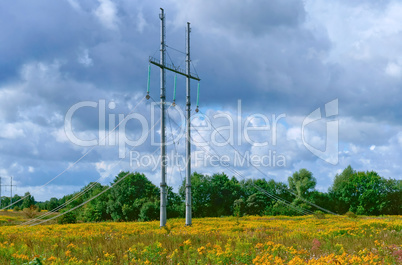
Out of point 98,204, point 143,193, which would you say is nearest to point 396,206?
point 143,193

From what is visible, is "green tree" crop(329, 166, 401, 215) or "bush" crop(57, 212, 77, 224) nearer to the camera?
"bush" crop(57, 212, 77, 224)

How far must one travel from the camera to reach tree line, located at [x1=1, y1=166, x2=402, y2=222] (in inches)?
1960

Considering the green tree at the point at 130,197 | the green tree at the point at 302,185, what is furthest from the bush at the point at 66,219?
the green tree at the point at 302,185

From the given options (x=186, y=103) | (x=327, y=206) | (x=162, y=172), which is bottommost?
(x=327, y=206)

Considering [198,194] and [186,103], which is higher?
[186,103]

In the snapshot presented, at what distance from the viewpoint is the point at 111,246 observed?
1311 centimetres

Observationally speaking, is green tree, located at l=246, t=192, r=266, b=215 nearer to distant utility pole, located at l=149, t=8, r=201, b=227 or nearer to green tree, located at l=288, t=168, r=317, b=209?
green tree, located at l=288, t=168, r=317, b=209

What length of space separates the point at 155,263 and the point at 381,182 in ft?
213

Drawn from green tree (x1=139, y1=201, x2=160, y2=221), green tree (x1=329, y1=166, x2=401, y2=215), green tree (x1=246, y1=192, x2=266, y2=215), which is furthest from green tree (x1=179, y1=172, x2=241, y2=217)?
green tree (x1=329, y1=166, x2=401, y2=215)

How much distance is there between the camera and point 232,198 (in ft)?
197

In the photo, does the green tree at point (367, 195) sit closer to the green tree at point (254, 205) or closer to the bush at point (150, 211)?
the green tree at point (254, 205)

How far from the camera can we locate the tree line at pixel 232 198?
1960 inches

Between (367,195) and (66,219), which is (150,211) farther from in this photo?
(367,195)

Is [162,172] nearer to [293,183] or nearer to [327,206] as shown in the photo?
[327,206]
